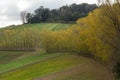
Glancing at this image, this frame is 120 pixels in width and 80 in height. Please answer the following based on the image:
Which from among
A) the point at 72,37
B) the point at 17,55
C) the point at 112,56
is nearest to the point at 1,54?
the point at 17,55

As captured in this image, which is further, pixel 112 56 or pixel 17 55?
pixel 17 55

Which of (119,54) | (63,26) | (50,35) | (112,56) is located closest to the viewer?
(119,54)

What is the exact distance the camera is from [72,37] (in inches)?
3794

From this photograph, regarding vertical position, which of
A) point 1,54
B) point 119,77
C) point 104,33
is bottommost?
point 1,54

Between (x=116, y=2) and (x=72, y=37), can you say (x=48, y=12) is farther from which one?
(x=116, y=2)

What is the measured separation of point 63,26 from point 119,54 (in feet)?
334

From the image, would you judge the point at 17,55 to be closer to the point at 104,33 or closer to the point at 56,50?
the point at 56,50

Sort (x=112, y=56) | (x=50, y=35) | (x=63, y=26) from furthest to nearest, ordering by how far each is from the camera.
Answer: (x=63, y=26) → (x=50, y=35) → (x=112, y=56)

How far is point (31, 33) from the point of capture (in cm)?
12650

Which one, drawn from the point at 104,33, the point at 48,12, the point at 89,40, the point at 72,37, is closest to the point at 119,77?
the point at 104,33

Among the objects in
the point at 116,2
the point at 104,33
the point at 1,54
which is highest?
the point at 116,2

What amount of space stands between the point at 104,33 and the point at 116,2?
519 cm

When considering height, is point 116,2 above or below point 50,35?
above

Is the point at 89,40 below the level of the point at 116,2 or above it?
below
